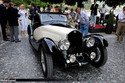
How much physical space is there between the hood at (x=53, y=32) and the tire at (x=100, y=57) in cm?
114

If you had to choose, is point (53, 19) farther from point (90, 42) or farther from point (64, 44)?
point (64, 44)

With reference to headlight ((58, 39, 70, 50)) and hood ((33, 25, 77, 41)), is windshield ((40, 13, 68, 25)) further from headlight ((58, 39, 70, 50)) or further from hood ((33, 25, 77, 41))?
headlight ((58, 39, 70, 50))

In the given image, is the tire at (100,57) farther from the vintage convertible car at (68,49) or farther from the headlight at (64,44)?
the headlight at (64,44)

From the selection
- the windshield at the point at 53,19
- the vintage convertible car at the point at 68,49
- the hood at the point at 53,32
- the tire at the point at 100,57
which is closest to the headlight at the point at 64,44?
the vintage convertible car at the point at 68,49

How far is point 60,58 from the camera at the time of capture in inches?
264

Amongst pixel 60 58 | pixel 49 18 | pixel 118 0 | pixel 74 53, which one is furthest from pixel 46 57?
pixel 118 0

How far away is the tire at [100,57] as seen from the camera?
7.41 meters

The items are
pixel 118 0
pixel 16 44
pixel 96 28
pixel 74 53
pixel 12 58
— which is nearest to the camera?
pixel 74 53

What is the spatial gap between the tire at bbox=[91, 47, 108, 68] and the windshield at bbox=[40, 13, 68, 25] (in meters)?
2.03

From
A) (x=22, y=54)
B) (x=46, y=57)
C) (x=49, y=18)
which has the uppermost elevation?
(x=49, y=18)

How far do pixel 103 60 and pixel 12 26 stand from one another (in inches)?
206

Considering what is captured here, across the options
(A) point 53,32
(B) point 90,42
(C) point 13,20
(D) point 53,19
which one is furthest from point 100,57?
(C) point 13,20

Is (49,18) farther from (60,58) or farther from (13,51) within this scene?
(60,58)

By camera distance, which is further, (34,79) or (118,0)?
(118,0)
